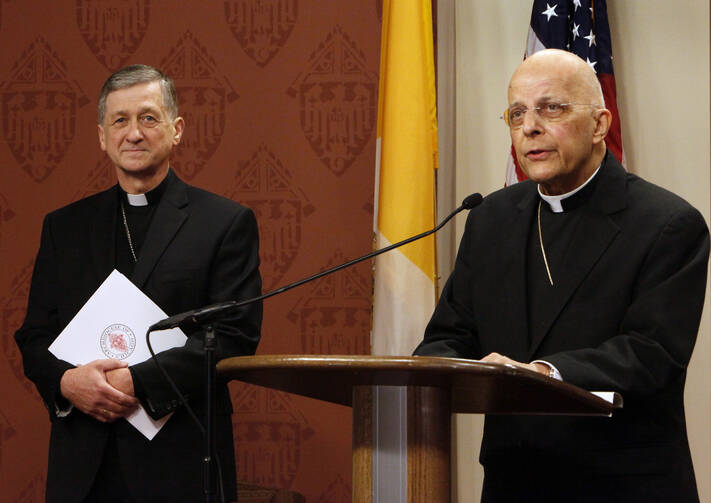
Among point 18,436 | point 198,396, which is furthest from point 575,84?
point 18,436

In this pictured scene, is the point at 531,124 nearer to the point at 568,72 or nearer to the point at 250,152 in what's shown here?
the point at 568,72

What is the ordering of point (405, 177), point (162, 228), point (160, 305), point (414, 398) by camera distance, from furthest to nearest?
point (405, 177) < point (162, 228) < point (160, 305) < point (414, 398)

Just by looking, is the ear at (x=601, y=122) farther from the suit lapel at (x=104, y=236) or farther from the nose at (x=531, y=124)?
the suit lapel at (x=104, y=236)

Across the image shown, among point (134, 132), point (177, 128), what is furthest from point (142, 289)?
point (177, 128)

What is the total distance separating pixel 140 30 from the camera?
14.3ft

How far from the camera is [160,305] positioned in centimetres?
273

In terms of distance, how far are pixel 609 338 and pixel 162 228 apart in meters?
1.42

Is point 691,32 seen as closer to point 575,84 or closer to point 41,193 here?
point 575,84

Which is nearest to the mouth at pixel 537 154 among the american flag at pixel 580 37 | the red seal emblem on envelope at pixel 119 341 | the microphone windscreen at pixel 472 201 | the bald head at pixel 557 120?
the bald head at pixel 557 120

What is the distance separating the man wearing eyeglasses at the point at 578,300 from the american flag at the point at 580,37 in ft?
4.44

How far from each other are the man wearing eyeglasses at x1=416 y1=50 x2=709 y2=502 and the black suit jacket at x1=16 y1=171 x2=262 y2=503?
0.67 meters

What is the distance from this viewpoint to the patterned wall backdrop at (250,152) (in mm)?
4141

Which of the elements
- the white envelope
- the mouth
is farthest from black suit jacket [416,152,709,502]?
the white envelope

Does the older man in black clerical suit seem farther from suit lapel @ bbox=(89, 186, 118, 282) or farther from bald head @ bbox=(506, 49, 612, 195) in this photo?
bald head @ bbox=(506, 49, 612, 195)
